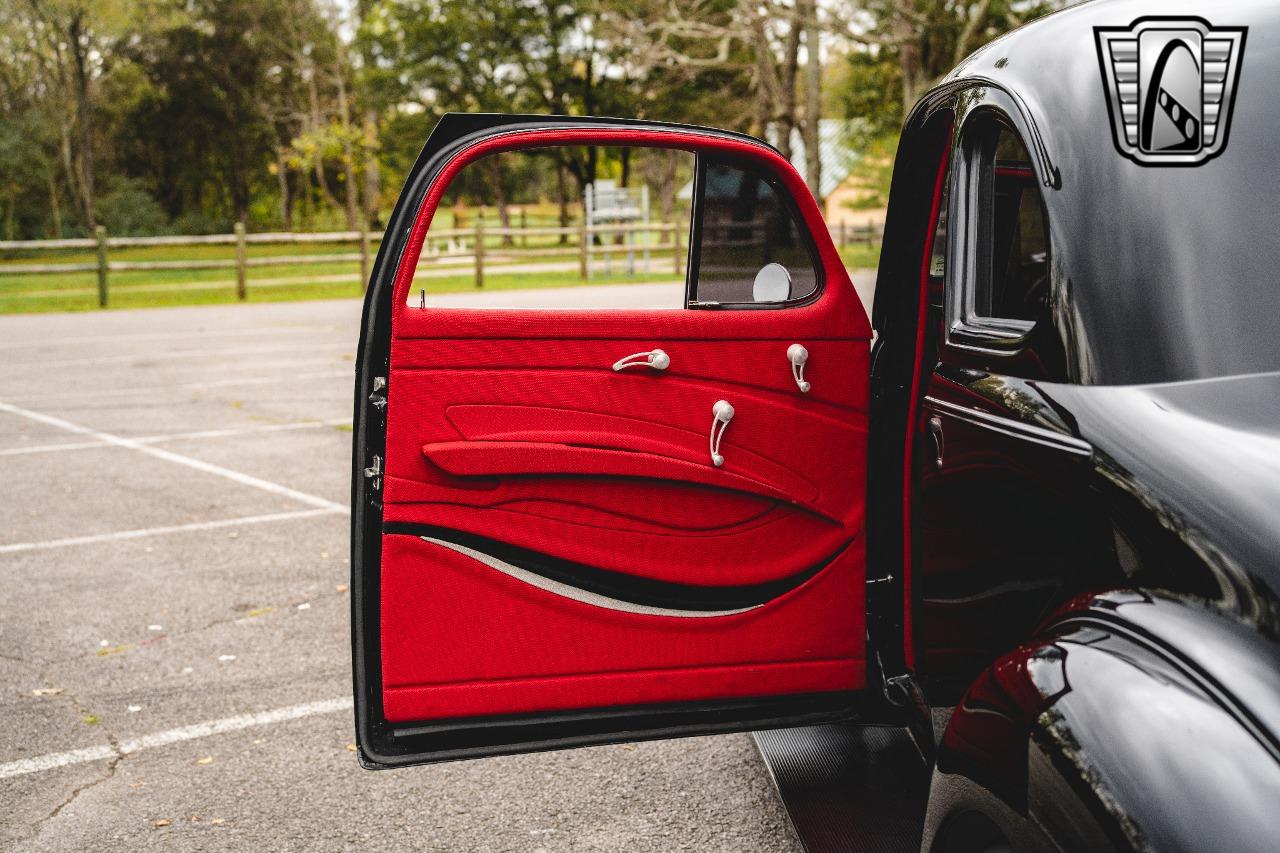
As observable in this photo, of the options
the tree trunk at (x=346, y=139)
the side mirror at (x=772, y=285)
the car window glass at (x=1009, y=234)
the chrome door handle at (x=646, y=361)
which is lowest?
the chrome door handle at (x=646, y=361)

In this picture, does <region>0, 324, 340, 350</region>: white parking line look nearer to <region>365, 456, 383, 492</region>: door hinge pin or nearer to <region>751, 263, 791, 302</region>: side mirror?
<region>365, 456, 383, 492</region>: door hinge pin

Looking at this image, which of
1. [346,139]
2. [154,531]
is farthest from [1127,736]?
[346,139]

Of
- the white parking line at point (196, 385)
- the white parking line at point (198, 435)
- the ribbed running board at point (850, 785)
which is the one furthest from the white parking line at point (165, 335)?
the ribbed running board at point (850, 785)


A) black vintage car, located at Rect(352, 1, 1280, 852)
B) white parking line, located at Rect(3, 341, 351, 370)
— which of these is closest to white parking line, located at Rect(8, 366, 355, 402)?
white parking line, located at Rect(3, 341, 351, 370)

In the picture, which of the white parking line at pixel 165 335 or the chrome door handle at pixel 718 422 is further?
the white parking line at pixel 165 335

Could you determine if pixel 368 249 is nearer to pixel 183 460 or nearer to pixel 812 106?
pixel 812 106

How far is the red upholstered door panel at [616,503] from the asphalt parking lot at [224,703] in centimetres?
66

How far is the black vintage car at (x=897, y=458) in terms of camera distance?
181cm

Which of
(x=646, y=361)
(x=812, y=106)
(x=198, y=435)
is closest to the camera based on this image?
(x=646, y=361)

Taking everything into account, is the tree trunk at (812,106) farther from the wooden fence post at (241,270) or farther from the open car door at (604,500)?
the open car door at (604,500)

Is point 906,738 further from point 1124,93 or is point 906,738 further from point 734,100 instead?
point 734,100

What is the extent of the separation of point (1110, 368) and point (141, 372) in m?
12.8

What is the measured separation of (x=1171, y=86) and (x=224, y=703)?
3.59 meters

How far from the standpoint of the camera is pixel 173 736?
405cm
